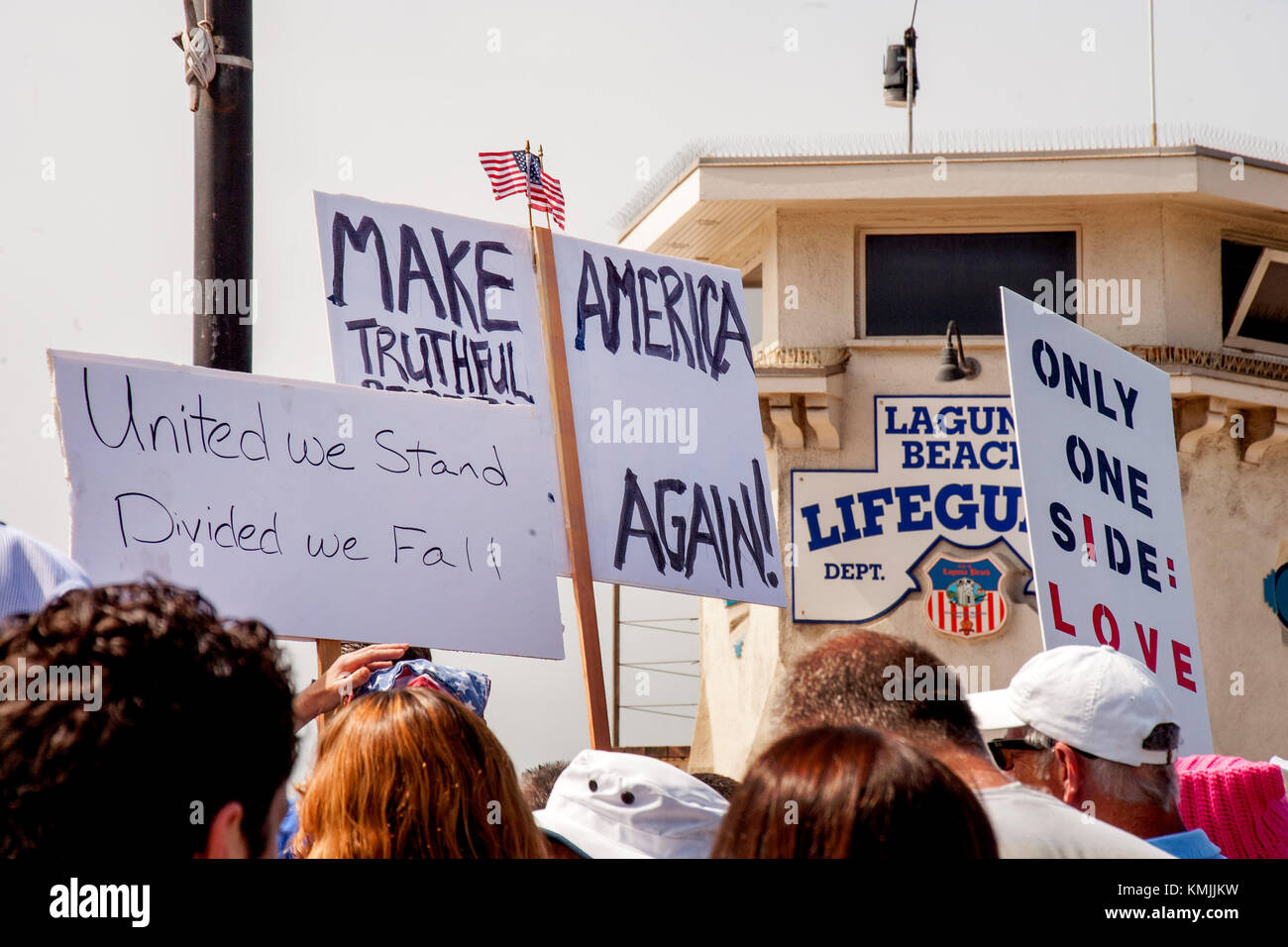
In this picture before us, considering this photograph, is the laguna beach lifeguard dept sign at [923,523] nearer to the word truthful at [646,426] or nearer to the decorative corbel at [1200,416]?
the decorative corbel at [1200,416]

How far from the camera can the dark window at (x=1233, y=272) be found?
11867 millimetres

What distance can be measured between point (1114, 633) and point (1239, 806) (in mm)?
1389

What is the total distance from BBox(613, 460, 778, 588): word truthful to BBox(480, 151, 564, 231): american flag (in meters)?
1.19

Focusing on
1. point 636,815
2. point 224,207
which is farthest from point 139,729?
point 224,207

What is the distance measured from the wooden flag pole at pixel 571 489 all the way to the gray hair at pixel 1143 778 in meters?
2.16

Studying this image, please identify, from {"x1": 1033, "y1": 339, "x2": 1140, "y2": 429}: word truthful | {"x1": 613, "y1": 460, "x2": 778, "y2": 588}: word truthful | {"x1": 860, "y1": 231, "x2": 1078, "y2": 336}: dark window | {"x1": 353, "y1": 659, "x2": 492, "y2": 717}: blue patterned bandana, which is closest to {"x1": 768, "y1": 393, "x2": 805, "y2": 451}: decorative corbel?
{"x1": 860, "y1": 231, "x2": 1078, "y2": 336}: dark window

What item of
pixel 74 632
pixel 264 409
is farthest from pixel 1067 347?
pixel 74 632

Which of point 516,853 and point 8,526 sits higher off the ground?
point 8,526

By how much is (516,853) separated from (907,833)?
93 centimetres

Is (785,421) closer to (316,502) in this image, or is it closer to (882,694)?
(316,502)

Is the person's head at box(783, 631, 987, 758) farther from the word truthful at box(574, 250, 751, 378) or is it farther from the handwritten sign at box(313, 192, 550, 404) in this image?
the word truthful at box(574, 250, 751, 378)

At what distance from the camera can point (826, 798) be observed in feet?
6.03
